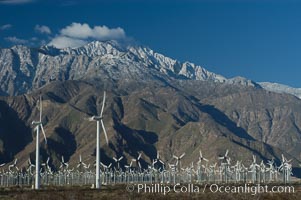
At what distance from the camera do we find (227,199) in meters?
67.4

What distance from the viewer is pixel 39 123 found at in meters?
148

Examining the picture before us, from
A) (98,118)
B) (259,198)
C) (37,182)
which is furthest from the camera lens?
(98,118)

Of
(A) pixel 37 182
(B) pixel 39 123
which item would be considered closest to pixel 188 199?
(A) pixel 37 182

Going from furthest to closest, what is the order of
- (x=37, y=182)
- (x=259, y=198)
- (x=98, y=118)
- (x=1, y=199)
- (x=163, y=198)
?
(x=98, y=118) < (x=37, y=182) < (x=1, y=199) < (x=163, y=198) < (x=259, y=198)

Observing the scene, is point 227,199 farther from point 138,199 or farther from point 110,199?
point 110,199

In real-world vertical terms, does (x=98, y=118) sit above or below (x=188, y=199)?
above

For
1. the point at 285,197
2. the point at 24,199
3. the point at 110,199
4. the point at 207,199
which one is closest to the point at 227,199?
the point at 207,199

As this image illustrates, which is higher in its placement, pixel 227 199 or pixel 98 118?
pixel 98 118

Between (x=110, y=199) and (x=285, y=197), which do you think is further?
A: (x=110, y=199)

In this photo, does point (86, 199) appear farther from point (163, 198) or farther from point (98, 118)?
point (98, 118)

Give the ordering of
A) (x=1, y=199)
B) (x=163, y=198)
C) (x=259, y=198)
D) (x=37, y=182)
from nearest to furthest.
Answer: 1. (x=259, y=198)
2. (x=163, y=198)
3. (x=1, y=199)
4. (x=37, y=182)

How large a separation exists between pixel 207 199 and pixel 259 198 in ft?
20.8

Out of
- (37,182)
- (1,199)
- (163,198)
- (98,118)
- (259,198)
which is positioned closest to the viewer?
(259,198)

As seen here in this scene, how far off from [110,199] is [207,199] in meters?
12.9
